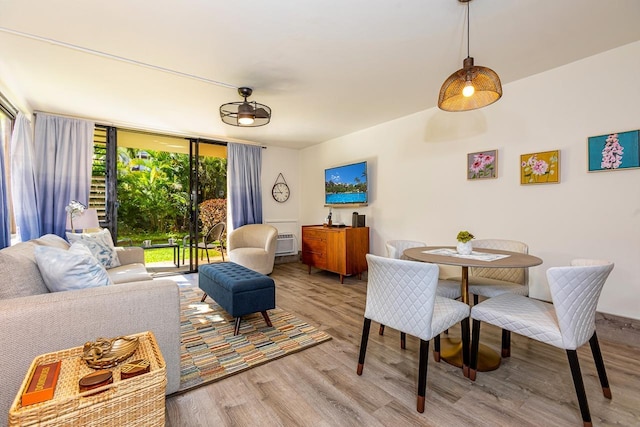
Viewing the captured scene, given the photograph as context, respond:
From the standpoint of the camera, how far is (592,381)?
1.84 meters

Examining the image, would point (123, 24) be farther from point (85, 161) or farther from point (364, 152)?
point (364, 152)

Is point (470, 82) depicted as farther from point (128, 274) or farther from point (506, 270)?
point (128, 274)

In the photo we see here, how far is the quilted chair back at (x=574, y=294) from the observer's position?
1453mm

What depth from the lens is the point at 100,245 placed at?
120 inches

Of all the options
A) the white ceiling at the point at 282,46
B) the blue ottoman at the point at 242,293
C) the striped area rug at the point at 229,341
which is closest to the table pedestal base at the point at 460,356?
the striped area rug at the point at 229,341

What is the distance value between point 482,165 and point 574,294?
200 centimetres

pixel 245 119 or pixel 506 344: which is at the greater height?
pixel 245 119

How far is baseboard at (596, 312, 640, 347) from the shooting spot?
225cm

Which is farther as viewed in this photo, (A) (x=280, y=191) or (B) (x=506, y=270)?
(A) (x=280, y=191)

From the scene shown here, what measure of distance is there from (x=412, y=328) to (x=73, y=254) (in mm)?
2047

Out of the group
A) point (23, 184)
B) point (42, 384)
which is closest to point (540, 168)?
point (42, 384)

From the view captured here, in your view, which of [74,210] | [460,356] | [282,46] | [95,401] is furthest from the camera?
[74,210]

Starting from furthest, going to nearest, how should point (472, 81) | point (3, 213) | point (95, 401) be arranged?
point (3, 213) < point (472, 81) < point (95, 401)

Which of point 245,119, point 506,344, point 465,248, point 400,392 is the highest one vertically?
point 245,119
